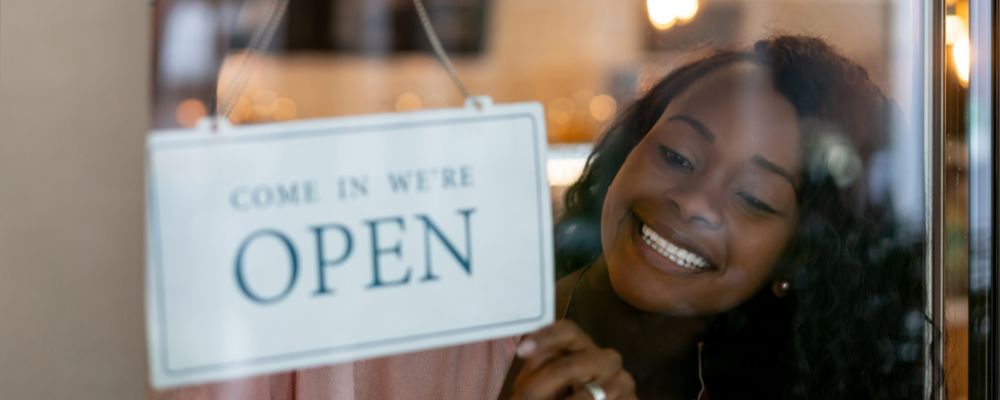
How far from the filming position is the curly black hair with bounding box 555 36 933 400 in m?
1.16

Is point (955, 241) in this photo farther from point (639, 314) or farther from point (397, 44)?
point (397, 44)

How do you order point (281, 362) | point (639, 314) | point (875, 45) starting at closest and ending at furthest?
point (281, 362) → point (639, 314) → point (875, 45)

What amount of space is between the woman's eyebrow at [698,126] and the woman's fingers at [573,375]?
9.7 inches

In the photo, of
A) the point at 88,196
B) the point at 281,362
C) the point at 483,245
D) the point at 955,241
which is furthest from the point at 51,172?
the point at 955,241

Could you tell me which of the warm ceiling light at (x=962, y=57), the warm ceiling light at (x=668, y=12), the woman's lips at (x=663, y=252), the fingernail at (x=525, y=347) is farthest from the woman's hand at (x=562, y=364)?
the warm ceiling light at (x=962, y=57)

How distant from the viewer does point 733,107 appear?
1.13m

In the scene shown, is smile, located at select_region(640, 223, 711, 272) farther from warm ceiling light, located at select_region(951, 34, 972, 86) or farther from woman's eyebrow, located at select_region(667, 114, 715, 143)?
warm ceiling light, located at select_region(951, 34, 972, 86)

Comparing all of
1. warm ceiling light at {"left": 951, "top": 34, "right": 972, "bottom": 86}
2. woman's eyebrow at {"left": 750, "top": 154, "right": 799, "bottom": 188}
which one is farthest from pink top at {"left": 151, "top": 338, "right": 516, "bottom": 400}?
warm ceiling light at {"left": 951, "top": 34, "right": 972, "bottom": 86}

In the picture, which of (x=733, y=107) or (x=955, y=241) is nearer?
(x=733, y=107)

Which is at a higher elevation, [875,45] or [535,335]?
[875,45]

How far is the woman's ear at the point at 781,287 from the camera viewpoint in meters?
1.17

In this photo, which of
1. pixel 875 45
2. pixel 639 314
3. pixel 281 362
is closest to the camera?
pixel 281 362

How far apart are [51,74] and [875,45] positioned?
2.88 ft

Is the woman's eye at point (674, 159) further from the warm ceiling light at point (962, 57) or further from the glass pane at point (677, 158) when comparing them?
the warm ceiling light at point (962, 57)
